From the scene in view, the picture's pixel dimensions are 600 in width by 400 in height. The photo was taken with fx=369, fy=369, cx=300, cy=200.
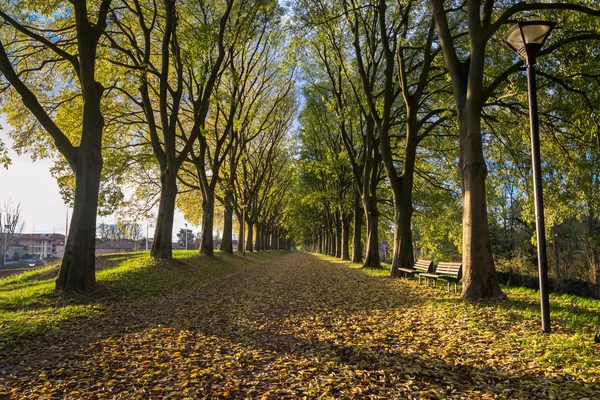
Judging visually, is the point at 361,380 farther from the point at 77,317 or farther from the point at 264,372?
the point at 77,317

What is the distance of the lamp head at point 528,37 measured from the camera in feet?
19.7

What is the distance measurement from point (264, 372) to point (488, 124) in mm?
13022

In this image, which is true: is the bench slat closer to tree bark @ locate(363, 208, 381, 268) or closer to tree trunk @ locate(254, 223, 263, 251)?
tree bark @ locate(363, 208, 381, 268)

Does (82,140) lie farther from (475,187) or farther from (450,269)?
(450,269)

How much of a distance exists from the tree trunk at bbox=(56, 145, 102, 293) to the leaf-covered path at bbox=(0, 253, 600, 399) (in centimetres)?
203

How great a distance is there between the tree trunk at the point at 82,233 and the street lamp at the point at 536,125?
9.77m

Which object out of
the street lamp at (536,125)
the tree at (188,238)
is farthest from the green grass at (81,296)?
the tree at (188,238)

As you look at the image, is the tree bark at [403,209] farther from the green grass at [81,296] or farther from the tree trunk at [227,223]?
the tree trunk at [227,223]

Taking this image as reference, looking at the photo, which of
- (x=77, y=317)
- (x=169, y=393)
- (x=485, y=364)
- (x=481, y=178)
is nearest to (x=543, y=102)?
(x=481, y=178)

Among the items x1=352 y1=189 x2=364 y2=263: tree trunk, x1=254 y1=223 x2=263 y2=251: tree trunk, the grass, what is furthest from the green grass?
x1=254 y1=223 x2=263 y2=251: tree trunk

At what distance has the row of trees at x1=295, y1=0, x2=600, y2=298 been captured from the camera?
8.41 metres

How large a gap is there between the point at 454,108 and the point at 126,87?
509 inches

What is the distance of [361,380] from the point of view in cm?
414

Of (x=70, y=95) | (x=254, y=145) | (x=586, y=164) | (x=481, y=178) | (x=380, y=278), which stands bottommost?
(x=380, y=278)
